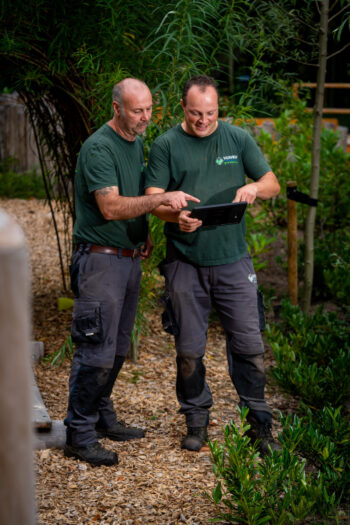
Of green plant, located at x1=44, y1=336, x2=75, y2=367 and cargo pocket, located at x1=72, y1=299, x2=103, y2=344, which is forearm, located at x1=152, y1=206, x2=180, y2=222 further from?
green plant, located at x1=44, y1=336, x2=75, y2=367

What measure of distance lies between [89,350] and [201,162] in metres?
1.08

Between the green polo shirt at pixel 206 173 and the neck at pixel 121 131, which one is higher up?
the neck at pixel 121 131

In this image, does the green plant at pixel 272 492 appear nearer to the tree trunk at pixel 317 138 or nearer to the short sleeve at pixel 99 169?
the short sleeve at pixel 99 169

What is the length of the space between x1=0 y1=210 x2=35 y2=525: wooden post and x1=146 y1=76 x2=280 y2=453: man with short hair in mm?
2216

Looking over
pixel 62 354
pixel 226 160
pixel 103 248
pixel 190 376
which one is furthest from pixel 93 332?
pixel 62 354

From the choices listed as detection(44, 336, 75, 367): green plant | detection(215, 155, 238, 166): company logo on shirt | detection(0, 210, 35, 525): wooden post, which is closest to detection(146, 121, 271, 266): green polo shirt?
detection(215, 155, 238, 166): company logo on shirt

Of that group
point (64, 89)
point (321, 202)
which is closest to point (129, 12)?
point (64, 89)

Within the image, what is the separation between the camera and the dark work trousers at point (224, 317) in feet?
10.8

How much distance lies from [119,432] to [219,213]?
1376mm

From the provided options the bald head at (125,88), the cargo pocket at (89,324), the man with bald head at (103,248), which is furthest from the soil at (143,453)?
the bald head at (125,88)

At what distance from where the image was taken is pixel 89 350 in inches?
126

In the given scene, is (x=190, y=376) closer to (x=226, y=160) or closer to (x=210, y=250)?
(x=210, y=250)

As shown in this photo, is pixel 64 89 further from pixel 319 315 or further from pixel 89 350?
pixel 319 315

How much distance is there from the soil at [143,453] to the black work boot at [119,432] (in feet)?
0.14
